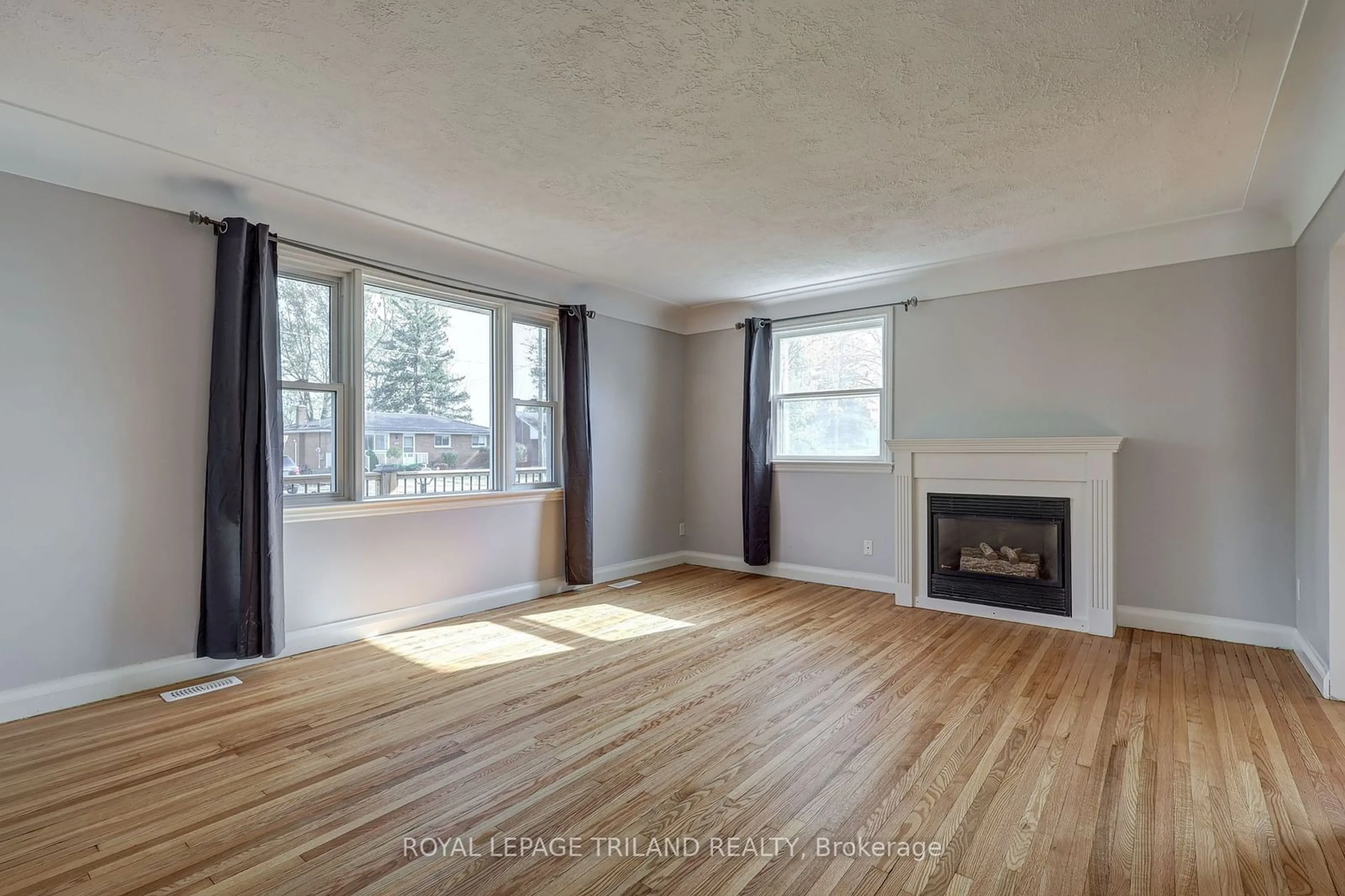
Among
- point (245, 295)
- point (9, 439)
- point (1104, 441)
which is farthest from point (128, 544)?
point (1104, 441)

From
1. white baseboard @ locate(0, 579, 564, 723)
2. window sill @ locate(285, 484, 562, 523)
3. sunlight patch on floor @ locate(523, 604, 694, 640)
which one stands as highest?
window sill @ locate(285, 484, 562, 523)

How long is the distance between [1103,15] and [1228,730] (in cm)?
277

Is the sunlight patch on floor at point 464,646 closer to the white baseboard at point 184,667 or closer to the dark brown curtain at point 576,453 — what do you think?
the white baseboard at point 184,667

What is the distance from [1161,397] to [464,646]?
4668mm

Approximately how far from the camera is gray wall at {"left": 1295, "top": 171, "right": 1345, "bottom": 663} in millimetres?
2889

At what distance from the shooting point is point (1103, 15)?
1.98 m

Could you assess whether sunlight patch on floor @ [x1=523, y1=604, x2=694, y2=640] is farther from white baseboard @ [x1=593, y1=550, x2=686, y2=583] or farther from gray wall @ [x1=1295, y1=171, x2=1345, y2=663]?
gray wall @ [x1=1295, y1=171, x2=1345, y2=663]

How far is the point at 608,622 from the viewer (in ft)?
14.0

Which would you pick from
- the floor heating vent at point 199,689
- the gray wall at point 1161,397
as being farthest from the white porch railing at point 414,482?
the gray wall at point 1161,397

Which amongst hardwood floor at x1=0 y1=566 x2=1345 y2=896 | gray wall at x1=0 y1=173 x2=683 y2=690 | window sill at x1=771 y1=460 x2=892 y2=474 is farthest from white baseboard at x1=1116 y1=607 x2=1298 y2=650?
gray wall at x1=0 y1=173 x2=683 y2=690

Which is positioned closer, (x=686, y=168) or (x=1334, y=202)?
(x=1334, y=202)

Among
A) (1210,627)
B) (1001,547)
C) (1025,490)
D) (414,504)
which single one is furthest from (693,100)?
(1210,627)

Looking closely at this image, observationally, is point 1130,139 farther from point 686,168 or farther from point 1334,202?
point 686,168

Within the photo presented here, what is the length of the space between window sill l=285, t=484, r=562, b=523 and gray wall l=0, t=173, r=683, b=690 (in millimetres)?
65
